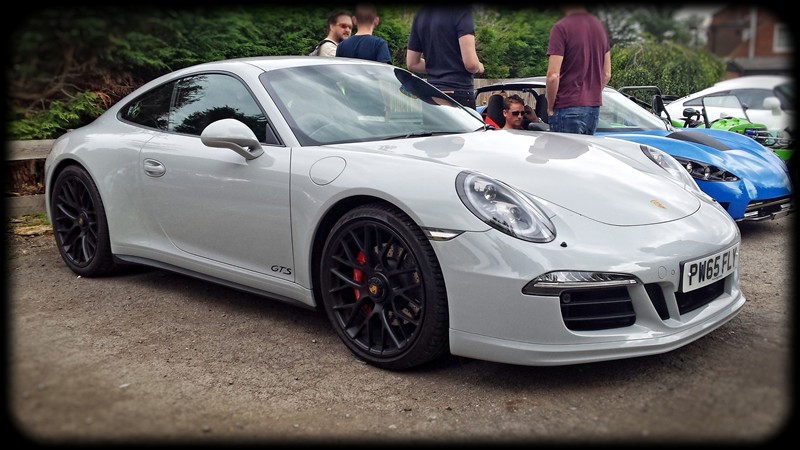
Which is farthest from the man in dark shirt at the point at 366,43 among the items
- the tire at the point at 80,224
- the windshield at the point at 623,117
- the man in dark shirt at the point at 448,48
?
the tire at the point at 80,224

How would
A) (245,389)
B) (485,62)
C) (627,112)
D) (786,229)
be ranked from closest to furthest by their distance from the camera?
1. (245,389)
2. (786,229)
3. (627,112)
4. (485,62)

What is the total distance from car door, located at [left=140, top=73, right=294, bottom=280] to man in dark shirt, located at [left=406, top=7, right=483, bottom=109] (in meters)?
2.19

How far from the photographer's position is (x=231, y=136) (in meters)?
3.80

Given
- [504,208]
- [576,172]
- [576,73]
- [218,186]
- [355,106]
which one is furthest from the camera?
[576,73]

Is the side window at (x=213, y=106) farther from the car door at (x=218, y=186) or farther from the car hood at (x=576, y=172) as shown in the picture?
the car hood at (x=576, y=172)

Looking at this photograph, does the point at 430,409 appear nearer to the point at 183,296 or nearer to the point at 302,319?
the point at 302,319

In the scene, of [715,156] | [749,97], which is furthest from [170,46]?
[749,97]

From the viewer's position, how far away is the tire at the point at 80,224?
491cm

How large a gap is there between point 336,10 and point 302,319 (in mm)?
3489

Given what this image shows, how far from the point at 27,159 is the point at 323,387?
4806mm

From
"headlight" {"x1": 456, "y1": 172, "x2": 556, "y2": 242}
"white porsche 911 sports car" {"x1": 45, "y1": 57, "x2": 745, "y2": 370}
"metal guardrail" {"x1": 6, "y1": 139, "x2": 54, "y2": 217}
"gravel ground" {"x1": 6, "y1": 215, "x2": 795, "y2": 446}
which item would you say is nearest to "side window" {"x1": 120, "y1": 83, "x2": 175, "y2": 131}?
"white porsche 911 sports car" {"x1": 45, "y1": 57, "x2": 745, "y2": 370}

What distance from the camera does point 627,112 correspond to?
7.14m

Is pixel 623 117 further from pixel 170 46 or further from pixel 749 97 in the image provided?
pixel 749 97

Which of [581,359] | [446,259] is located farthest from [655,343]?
[446,259]
